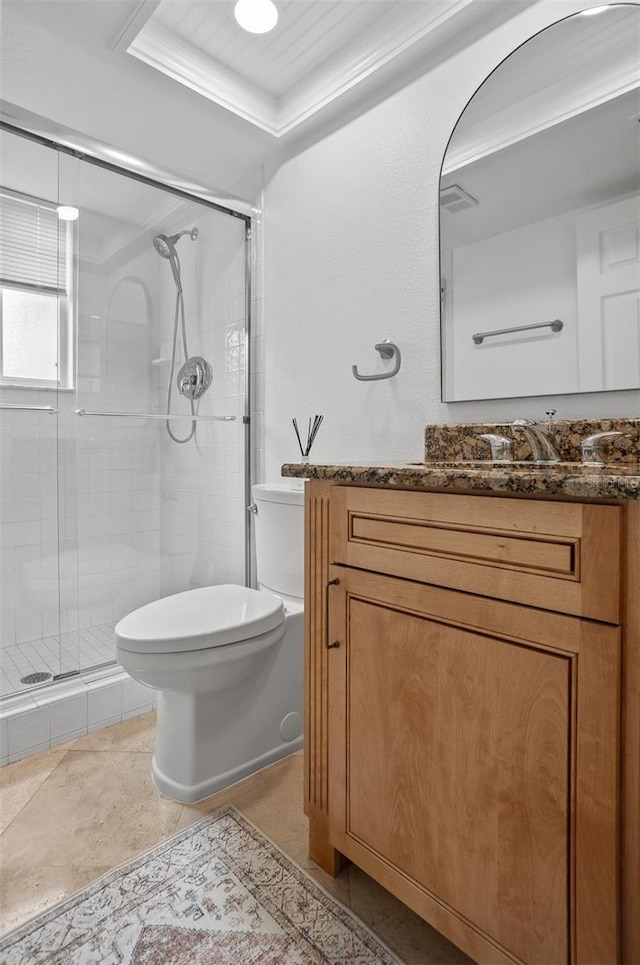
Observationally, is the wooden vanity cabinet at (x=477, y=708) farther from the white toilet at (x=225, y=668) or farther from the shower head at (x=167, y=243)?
the shower head at (x=167, y=243)

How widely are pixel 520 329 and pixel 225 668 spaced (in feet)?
3.94

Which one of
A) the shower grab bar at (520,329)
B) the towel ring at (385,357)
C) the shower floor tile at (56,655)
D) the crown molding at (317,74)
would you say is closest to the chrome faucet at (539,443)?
the shower grab bar at (520,329)

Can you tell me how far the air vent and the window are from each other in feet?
4.14

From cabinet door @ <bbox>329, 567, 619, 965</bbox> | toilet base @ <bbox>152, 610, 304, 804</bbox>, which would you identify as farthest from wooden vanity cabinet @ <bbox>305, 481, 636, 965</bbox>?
toilet base @ <bbox>152, 610, 304, 804</bbox>

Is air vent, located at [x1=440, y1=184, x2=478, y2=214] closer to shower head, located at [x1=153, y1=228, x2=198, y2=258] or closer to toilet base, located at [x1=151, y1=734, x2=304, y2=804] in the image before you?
shower head, located at [x1=153, y1=228, x2=198, y2=258]

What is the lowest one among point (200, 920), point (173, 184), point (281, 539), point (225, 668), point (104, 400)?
point (200, 920)

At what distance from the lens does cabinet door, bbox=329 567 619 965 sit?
70cm

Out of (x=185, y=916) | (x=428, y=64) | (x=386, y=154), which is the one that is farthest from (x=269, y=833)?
(x=428, y=64)

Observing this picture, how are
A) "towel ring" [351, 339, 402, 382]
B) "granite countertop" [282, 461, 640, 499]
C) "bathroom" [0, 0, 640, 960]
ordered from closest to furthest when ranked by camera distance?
"granite countertop" [282, 461, 640, 499], "bathroom" [0, 0, 640, 960], "towel ring" [351, 339, 402, 382]

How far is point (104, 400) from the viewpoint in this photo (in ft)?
6.25

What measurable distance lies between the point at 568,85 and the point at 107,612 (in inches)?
85.3

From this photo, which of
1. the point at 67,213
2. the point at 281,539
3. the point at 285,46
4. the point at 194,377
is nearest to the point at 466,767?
the point at 281,539

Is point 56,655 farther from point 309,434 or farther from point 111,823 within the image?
point 309,434

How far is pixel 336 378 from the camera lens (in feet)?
6.22
